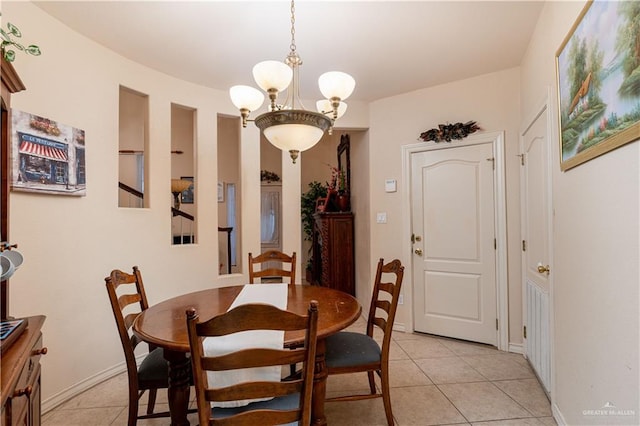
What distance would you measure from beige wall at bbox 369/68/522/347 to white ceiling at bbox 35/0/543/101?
0.67ft

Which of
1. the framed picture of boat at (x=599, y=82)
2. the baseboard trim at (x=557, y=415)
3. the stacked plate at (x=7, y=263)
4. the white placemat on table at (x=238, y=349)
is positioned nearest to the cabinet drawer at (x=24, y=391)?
the stacked plate at (x=7, y=263)

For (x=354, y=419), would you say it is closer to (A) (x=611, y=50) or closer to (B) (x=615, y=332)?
(B) (x=615, y=332)

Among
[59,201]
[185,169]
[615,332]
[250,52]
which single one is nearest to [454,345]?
[615,332]

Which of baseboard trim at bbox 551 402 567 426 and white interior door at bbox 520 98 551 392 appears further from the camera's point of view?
white interior door at bbox 520 98 551 392

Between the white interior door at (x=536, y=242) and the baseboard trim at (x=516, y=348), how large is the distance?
0.39 feet

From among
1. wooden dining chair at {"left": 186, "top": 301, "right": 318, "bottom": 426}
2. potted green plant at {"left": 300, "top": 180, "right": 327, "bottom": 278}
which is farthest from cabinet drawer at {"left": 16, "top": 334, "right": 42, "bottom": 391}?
potted green plant at {"left": 300, "top": 180, "right": 327, "bottom": 278}

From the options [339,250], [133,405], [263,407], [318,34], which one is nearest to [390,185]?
[339,250]

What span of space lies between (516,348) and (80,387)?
11.5 ft

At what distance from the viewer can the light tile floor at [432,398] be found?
196 cm

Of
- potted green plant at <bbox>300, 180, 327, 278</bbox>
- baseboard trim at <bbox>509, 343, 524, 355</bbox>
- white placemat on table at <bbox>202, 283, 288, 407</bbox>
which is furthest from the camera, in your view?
potted green plant at <bbox>300, 180, 327, 278</bbox>

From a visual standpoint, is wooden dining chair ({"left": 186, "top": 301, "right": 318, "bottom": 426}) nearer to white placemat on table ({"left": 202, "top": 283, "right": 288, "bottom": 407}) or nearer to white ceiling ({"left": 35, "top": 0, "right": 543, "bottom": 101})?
white placemat on table ({"left": 202, "top": 283, "right": 288, "bottom": 407})

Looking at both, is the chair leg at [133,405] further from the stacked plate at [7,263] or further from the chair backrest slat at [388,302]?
the chair backrest slat at [388,302]

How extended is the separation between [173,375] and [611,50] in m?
2.23

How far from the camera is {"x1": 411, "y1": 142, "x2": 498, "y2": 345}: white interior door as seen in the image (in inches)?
120
